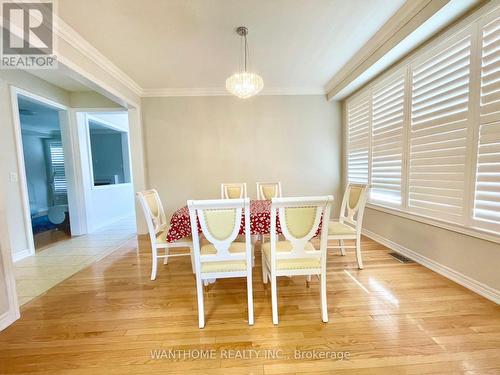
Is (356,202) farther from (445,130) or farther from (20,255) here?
(20,255)

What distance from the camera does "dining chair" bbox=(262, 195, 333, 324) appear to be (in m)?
1.42

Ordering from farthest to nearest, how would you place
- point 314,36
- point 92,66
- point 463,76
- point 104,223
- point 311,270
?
point 104,223, point 92,66, point 314,36, point 463,76, point 311,270

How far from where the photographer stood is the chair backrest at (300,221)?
1.41 m

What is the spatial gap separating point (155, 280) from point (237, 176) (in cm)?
230

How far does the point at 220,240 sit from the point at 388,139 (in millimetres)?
2680

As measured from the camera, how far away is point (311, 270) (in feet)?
5.06

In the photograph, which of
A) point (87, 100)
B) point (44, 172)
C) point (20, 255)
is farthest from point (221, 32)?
point (44, 172)

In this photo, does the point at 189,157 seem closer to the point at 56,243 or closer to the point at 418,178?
the point at 56,243

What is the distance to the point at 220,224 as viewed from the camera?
1.48 metres

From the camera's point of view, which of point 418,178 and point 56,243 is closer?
point 418,178

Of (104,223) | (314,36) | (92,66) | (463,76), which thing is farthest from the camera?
(104,223)

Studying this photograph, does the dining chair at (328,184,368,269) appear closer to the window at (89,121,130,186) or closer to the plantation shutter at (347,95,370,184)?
the plantation shutter at (347,95,370,184)

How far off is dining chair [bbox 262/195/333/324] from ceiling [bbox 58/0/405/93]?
5.87ft

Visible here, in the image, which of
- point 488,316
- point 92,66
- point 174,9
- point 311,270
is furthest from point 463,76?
point 92,66
